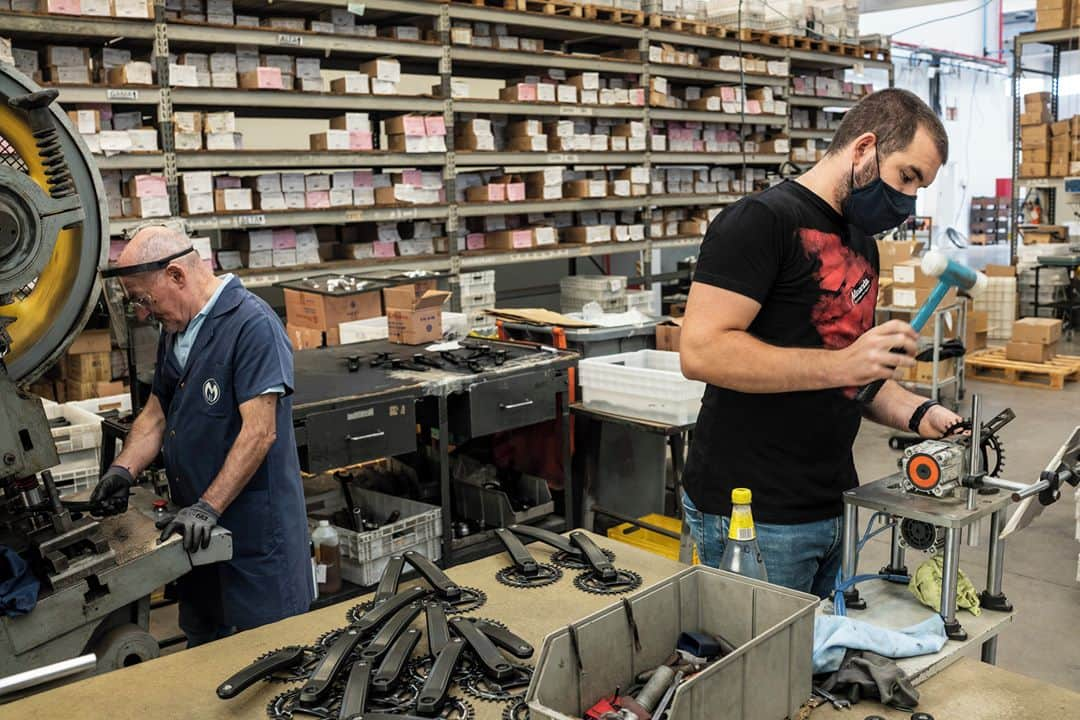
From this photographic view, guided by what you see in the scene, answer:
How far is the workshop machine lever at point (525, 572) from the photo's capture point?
1.82m

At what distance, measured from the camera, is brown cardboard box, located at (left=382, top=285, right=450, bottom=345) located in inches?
177

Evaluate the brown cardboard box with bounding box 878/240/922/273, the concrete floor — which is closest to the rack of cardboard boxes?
the brown cardboard box with bounding box 878/240/922/273

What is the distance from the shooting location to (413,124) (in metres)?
6.45

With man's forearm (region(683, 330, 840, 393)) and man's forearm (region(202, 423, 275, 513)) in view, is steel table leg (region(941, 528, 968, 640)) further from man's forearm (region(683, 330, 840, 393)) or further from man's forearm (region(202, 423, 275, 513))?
man's forearm (region(202, 423, 275, 513))

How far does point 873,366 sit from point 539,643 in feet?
2.47

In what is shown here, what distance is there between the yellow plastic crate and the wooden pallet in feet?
15.3

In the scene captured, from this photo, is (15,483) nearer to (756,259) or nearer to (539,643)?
(539,643)

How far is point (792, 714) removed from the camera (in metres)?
1.33

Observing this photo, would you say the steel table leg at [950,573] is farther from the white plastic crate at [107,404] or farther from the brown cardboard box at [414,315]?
the white plastic crate at [107,404]

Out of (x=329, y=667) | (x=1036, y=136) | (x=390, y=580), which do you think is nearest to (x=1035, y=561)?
(x=390, y=580)

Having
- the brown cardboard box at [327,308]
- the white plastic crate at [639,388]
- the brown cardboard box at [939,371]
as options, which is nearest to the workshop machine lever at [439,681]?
the white plastic crate at [639,388]

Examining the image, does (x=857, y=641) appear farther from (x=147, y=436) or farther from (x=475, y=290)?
(x=475, y=290)

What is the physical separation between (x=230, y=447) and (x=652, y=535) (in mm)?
2248

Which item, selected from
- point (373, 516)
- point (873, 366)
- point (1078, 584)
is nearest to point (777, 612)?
point (873, 366)
